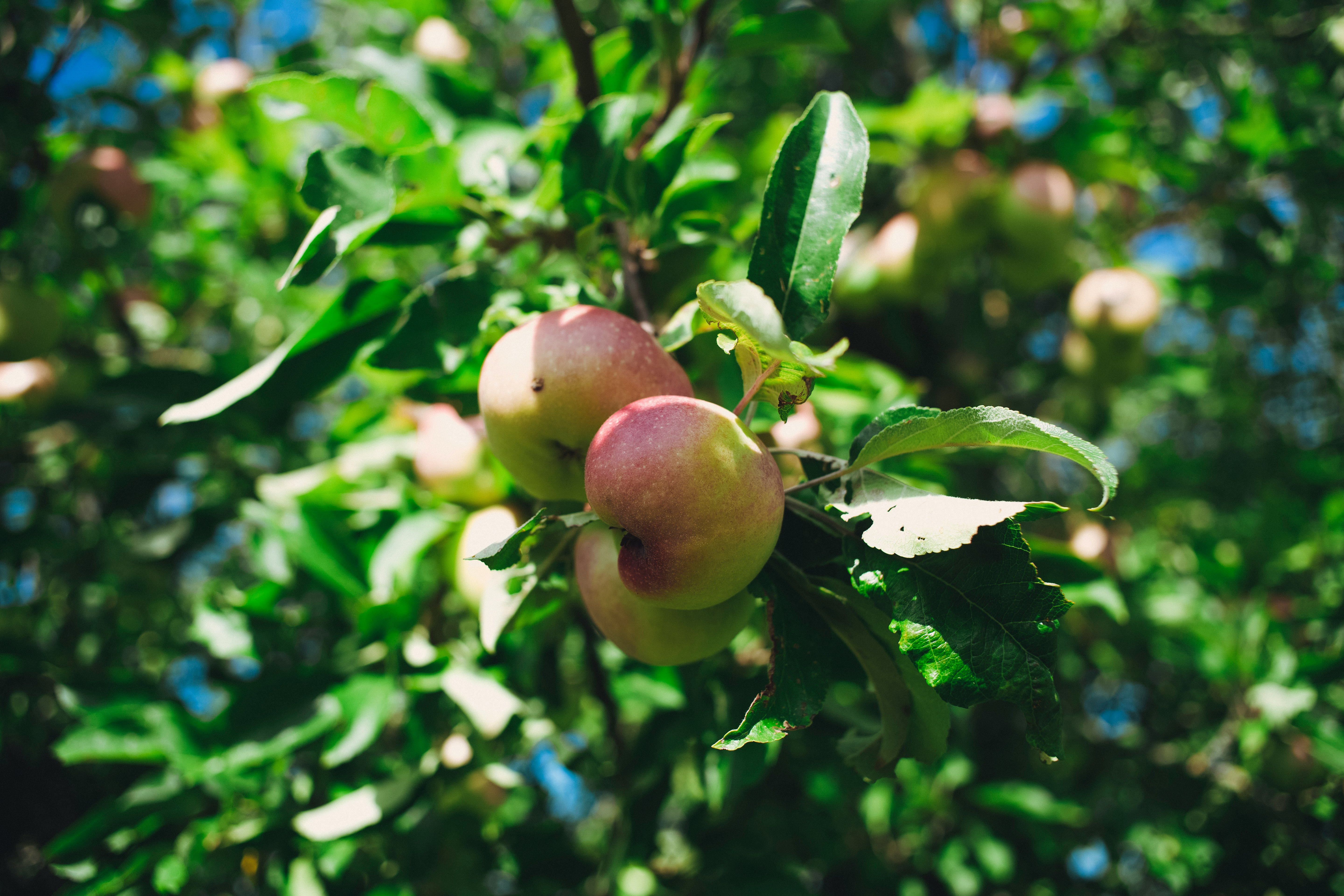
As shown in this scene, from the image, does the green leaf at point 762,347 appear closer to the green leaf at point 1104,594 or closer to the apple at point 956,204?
the green leaf at point 1104,594

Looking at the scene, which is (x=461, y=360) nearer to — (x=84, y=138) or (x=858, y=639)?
(x=858, y=639)

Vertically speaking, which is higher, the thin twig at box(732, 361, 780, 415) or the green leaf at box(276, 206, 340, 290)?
the green leaf at box(276, 206, 340, 290)

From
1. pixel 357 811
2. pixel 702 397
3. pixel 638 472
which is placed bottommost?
pixel 357 811

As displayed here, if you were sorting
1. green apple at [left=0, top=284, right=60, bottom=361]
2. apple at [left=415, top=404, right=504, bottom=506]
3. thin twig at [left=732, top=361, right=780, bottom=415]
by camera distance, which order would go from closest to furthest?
1. thin twig at [left=732, top=361, right=780, bottom=415]
2. apple at [left=415, top=404, right=504, bottom=506]
3. green apple at [left=0, top=284, right=60, bottom=361]

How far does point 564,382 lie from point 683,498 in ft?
0.60

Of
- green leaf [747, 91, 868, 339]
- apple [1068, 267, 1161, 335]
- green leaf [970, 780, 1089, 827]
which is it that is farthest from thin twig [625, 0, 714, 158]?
green leaf [970, 780, 1089, 827]

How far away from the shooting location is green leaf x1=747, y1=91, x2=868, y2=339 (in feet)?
2.56

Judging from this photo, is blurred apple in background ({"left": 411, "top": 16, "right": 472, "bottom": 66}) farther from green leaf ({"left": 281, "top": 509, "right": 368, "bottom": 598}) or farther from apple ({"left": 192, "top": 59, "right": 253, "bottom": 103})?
green leaf ({"left": 281, "top": 509, "right": 368, "bottom": 598})

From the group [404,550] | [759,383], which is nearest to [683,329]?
[759,383]

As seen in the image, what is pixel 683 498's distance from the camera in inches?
25.0

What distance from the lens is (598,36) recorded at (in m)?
1.49

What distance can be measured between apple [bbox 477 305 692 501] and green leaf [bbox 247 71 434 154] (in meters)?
0.32

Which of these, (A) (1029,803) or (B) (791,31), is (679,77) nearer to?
(B) (791,31)

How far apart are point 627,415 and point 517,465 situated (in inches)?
7.6
